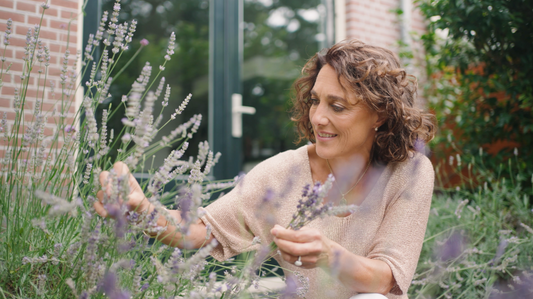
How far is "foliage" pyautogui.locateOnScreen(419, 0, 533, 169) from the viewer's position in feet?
10.5

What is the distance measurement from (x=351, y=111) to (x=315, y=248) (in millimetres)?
811

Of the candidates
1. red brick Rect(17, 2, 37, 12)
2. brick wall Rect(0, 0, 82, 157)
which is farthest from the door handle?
red brick Rect(17, 2, 37, 12)

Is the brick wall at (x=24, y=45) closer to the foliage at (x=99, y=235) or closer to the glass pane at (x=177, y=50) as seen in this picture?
the glass pane at (x=177, y=50)

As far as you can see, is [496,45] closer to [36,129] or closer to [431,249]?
[431,249]

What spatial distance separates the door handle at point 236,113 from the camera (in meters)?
3.75

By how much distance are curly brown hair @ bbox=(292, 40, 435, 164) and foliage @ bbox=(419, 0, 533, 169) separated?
1.66 metres

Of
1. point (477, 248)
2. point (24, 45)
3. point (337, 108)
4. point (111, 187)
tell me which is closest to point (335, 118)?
point (337, 108)

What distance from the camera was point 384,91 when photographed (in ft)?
5.66

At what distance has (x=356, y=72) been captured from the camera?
167 centimetres

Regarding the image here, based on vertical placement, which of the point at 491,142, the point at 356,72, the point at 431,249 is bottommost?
the point at 431,249

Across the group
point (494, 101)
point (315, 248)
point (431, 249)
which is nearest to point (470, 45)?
point (494, 101)

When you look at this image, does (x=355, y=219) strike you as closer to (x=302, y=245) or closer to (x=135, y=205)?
(x=302, y=245)

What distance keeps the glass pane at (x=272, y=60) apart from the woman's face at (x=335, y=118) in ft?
7.18

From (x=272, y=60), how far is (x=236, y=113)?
2.41ft
